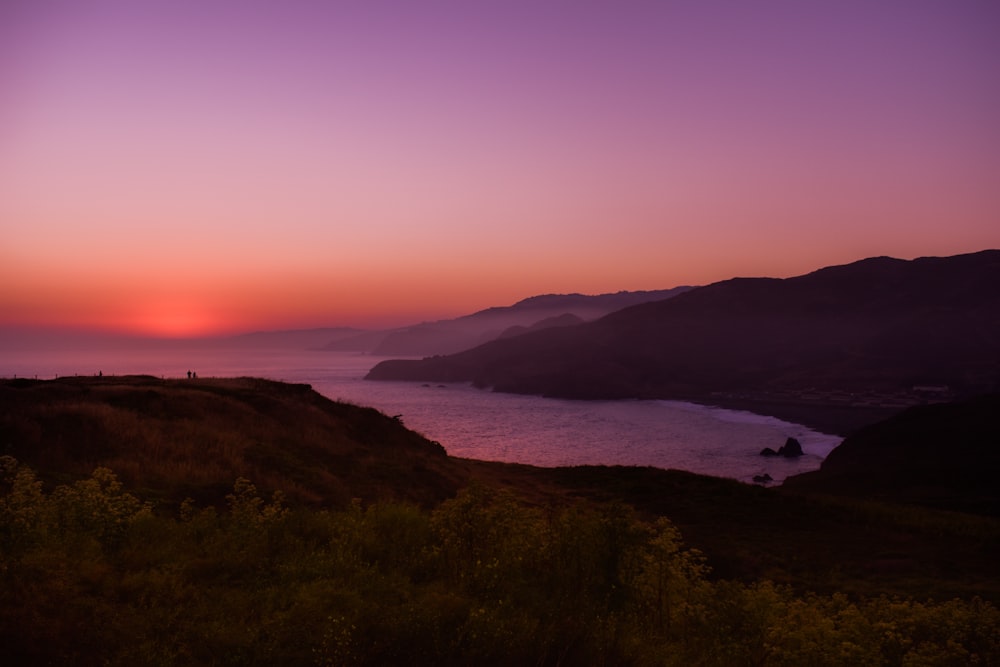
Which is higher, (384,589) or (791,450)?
(384,589)

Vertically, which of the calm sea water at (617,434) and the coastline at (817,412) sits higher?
the calm sea water at (617,434)

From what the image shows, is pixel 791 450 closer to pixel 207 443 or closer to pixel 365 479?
pixel 365 479

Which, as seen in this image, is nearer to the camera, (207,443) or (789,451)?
(207,443)

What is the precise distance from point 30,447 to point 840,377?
217870mm

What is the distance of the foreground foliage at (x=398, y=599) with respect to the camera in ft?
27.0

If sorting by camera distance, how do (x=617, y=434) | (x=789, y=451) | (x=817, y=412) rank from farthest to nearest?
(x=817, y=412), (x=617, y=434), (x=789, y=451)

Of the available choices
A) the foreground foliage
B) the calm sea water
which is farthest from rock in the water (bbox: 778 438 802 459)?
the foreground foliage

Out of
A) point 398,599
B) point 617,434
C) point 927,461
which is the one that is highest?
point 398,599

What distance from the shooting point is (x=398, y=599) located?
966 centimetres

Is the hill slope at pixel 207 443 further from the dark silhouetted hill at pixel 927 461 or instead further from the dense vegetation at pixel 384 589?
the dark silhouetted hill at pixel 927 461

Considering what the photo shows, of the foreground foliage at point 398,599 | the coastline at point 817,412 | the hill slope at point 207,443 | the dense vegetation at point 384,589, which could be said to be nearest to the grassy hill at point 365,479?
the hill slope at point 207,443

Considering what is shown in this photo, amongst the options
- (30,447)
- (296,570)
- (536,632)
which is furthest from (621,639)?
(30,447)

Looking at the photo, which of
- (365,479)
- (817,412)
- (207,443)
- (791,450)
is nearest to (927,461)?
(791,450)

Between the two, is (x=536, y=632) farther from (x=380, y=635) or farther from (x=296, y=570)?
(x=296, y=570)
